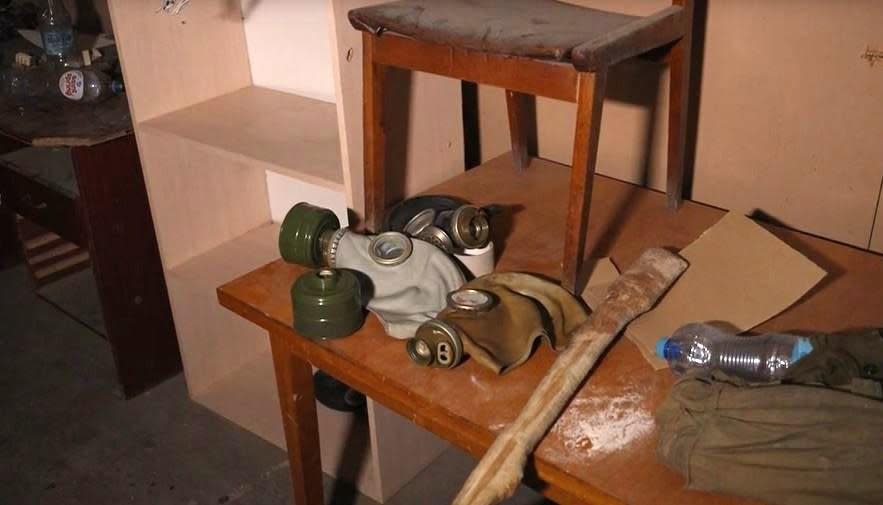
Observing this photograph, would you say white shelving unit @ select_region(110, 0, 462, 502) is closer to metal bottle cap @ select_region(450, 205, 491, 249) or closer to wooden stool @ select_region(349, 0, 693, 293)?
wooden stool @ select_region(349, 0, 693, 293)

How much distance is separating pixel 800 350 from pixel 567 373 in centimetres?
31

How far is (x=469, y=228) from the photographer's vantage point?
4.70 ft

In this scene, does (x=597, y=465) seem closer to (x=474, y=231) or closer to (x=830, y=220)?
(x=474, y=231)

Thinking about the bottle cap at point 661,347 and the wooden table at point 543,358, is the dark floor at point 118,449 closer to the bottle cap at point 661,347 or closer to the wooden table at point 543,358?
the wooden table at point 543,358

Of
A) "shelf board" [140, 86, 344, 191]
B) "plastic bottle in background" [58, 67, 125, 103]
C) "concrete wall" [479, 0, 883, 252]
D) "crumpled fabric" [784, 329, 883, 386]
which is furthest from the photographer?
"plastic bottle in background" [58, 67, 125, 103]

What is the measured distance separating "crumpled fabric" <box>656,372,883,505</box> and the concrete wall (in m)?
0.64

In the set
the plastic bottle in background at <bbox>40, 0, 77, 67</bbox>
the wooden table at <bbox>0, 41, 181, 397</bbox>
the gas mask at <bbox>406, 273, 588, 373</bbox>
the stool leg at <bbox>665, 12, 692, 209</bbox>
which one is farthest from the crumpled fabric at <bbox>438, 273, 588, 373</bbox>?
the plastic bottle in background at <bbox>40, 0, 77, 67</bbox>

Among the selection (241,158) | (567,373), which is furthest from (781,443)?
(241,158)

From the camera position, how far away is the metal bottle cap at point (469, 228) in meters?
1.42

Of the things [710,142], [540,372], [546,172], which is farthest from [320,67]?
[540,372]

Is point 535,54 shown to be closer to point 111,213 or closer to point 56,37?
point 111,213

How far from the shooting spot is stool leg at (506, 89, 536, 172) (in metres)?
1.79

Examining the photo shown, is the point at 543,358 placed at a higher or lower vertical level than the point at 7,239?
higher

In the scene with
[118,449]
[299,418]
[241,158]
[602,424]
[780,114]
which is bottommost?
[118,449]
